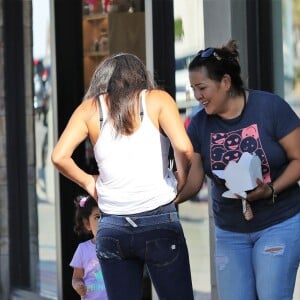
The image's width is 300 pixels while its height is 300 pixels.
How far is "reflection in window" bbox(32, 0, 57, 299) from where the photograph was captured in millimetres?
7711

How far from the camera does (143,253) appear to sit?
13.1 ft

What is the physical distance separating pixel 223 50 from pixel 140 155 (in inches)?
29.0

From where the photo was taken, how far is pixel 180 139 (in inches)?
157

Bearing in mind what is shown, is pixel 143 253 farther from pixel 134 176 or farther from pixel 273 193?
pixel 273 193

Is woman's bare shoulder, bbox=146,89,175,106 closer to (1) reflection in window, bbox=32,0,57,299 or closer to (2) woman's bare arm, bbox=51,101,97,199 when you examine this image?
(2) woman's bare arm, bbox=51,101,97,199

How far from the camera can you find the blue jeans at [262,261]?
166 inches

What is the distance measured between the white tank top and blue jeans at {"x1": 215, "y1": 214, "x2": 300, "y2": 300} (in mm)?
497

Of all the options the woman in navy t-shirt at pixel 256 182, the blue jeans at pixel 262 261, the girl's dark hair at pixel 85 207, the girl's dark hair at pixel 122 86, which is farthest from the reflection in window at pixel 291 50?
the girl's dark hair at pixel 122 86

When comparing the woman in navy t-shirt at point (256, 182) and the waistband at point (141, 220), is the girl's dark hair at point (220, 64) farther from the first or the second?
the waistband at point (141, 220)

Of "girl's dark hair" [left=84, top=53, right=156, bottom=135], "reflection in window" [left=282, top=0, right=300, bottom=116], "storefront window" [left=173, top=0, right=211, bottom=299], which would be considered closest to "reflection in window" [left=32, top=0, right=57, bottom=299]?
"storefront window" [left=173, top=0, right=211, bottom=299]

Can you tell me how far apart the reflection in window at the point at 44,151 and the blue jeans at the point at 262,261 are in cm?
346

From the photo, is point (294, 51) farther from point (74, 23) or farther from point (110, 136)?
point (74, 23)

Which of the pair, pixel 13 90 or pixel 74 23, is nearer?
pixel 74 23

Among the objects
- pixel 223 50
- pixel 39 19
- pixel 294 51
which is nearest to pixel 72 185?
pixel 39 19
